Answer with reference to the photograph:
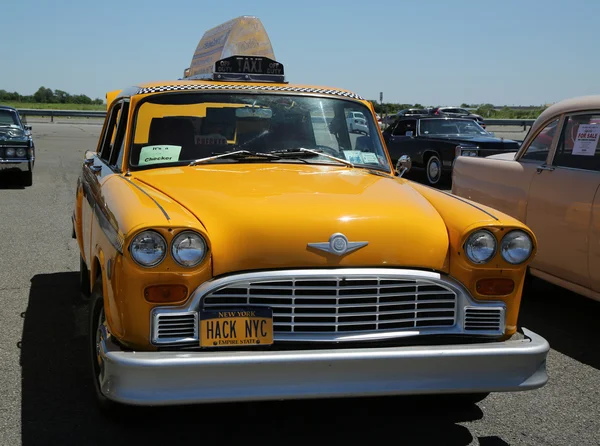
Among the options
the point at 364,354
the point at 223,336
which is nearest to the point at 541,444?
the point at 364,354

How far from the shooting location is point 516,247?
3.56 meters

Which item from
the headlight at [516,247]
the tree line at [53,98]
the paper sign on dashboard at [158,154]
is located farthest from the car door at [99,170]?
the tree line at [53,98]

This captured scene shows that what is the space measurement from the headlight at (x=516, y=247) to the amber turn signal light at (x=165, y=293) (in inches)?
59.1

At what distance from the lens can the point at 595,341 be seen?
5301 mm

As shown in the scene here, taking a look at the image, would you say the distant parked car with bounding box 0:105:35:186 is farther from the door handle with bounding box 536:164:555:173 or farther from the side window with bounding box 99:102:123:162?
the door handle with bounding box 536:164:555:173

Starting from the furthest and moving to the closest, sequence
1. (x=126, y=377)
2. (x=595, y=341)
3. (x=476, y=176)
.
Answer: (x=476, y=176) < (x=595, y=341) < (x=126, y=377)

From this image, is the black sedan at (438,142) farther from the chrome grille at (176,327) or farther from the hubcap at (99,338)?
the chrome grille at (176,327)

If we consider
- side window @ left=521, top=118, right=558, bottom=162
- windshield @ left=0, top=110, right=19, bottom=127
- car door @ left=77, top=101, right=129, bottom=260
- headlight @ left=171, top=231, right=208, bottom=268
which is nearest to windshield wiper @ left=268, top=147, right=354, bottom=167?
car door @ left=77, top=101, right=129, bottom=260

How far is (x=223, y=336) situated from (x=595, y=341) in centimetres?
320

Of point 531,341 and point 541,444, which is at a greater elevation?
point 531,341

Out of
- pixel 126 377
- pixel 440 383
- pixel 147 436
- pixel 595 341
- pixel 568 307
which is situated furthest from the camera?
pixel 568 307

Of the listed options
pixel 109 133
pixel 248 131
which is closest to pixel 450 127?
pixel 109 133

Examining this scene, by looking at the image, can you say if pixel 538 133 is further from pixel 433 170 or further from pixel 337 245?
pixel 433 170

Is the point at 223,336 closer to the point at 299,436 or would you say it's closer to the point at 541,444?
the point at 299,436
